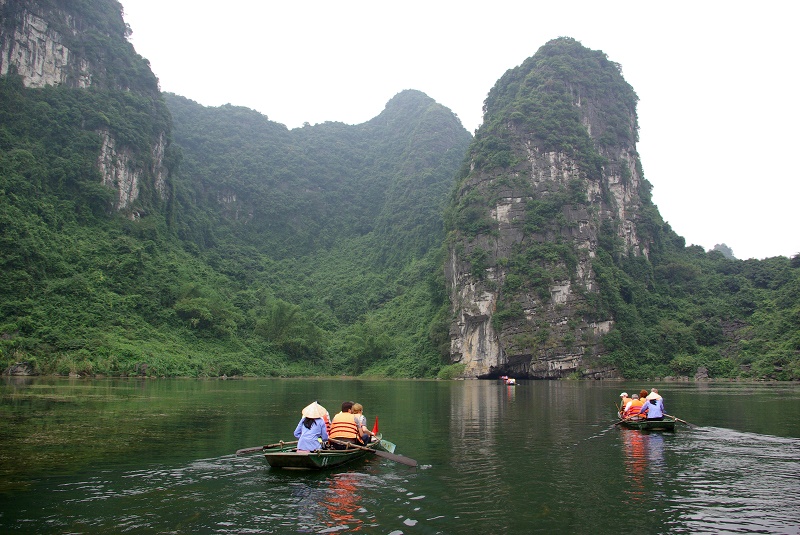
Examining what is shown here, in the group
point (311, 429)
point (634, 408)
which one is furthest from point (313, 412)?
point (634, 408)

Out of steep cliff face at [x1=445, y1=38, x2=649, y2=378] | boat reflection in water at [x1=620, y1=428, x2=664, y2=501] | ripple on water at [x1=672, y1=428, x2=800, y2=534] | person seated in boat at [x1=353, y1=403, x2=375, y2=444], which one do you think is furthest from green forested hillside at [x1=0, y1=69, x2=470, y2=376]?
ripple on water at [x1=672, y1=428, x2=800, y2=534]

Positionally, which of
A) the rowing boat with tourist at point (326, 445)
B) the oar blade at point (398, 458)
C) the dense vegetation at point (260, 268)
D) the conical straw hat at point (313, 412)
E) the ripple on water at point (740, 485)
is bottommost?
the ripple on water at point (740, 485)

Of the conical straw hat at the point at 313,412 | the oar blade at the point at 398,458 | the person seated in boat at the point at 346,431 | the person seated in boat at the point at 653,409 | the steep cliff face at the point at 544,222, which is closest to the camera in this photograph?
the conical straw hat at the point at 313,412

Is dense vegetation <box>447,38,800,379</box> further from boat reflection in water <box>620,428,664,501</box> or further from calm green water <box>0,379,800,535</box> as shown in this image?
calm green water <box>0,379,800,535</box>

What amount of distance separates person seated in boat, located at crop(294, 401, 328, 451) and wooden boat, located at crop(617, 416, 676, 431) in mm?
11720

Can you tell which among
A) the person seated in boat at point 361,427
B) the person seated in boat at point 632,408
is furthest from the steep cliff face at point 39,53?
the person seated in boat at point 632,408

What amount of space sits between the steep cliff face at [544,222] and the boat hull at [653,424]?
153ft

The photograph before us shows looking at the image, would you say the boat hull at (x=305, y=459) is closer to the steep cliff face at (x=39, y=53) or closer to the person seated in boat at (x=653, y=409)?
the person seated in boat at (x=653, y=409)

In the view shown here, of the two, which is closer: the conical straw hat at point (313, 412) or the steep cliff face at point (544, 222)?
the conical straw hat at point (313, 412)

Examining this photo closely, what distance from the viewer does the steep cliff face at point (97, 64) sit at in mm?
69062

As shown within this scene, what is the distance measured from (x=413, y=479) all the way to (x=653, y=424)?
11.0m

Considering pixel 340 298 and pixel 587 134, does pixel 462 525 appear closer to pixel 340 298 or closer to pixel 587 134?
pixel 587 134

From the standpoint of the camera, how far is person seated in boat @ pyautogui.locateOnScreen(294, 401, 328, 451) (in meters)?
12.1

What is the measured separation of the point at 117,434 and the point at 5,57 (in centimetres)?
6967
